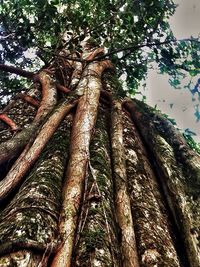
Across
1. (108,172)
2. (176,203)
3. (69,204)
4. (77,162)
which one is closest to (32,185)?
(69,204)

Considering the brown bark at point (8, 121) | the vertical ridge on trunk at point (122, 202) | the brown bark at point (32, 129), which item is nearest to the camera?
the vertical ridge on trunk at point (122, 202)

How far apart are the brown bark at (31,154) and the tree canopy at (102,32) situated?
0.89m

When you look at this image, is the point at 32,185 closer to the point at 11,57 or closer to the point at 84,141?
the point at 84,141

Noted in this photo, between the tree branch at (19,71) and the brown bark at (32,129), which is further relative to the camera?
the tree branch at (19,71)

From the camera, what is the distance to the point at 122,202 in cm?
273

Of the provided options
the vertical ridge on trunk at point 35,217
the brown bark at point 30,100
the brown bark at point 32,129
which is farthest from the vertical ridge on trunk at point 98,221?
the brown bark at point 30,100

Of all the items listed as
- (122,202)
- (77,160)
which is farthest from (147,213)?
(77,160)

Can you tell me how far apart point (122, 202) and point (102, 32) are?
10.7ft

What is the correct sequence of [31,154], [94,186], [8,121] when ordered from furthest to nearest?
[8,121] → [31,154] → [94,186]

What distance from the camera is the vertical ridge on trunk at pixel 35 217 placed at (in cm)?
181

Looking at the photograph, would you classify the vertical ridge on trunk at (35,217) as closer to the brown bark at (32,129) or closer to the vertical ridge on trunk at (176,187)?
the brown bark at (32,129)

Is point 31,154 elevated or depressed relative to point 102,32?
depressed

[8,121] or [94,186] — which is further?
[8,121]

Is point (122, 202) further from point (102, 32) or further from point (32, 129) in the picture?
point (102, 32)
